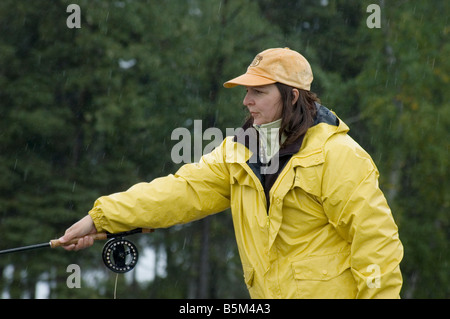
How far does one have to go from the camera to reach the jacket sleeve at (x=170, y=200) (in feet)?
12.6

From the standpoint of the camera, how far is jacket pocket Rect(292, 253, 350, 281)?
3.51 m

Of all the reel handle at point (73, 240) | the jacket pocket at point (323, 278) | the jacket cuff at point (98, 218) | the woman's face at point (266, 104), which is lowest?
the jacket pocket at point (323, 278)

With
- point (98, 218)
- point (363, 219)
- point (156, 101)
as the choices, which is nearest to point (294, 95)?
point (363, 219)

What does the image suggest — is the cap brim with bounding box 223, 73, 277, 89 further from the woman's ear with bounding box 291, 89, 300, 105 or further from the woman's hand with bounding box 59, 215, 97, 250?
the woman's hand with bounding box 59, 215, 97, 250

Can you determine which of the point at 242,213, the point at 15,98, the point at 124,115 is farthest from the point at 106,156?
the point at 242,213

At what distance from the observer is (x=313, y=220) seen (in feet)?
11.7

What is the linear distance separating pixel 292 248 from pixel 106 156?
47.9ft

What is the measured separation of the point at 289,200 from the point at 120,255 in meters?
1.05

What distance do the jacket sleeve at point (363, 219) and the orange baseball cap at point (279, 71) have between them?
467 mm

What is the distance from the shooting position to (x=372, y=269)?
337 centimetres

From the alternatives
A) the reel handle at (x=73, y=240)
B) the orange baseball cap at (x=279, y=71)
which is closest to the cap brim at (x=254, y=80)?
the orange baseball cap at (x=279, y=71)

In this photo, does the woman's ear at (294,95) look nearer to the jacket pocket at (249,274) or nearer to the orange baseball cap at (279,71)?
the orange baseball cap at (279,71)
